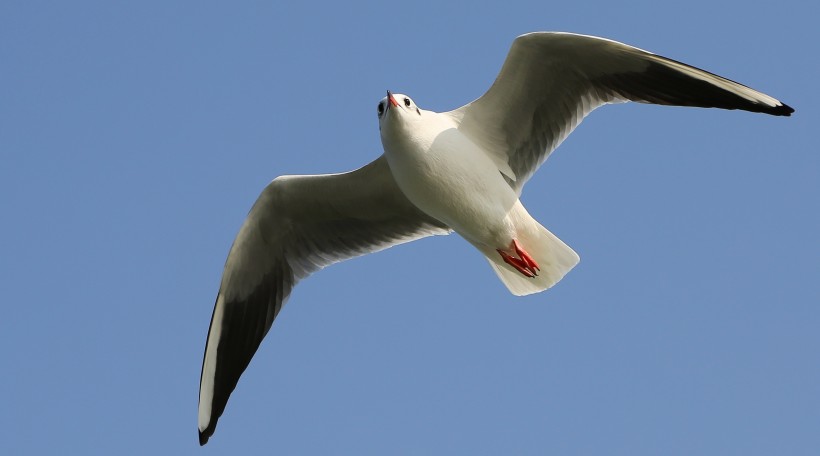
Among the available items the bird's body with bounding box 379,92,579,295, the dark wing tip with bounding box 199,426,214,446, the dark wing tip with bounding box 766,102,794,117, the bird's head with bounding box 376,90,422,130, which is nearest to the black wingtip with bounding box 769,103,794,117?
the dark wing tip with bounding box 766,102,794,117

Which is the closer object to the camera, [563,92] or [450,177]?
[450,177]

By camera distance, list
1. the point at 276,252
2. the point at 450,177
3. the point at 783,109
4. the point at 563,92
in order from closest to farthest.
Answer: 1. the point at 783,109
2. the point at 450,177
3. the point at 563,92
4. the point at 276,252

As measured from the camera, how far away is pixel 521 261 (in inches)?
323

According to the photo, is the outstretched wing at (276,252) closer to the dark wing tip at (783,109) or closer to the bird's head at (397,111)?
the bird's head at (397,111)

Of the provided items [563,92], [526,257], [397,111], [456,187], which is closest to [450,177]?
[456,187]

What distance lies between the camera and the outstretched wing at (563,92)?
7.69 meters

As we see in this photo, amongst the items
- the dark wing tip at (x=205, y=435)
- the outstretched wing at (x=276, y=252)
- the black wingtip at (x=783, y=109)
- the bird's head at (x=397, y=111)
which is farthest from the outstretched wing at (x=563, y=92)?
the dark wing tip at (x=205, y=435)

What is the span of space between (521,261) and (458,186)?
78 cm

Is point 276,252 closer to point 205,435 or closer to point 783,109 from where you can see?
point 205,435

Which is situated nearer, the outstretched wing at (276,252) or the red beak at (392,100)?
the red beak at (392,100)

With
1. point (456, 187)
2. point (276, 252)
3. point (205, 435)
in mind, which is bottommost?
point (205, 435)

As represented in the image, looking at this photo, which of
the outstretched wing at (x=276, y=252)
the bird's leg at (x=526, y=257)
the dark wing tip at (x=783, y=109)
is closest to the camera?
the dark wing tip at (x=783, y=109)

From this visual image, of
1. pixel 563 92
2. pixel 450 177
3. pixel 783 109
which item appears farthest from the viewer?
pixel 563 92

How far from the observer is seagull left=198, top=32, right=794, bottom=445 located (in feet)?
25.3
